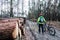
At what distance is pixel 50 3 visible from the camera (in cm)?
6650

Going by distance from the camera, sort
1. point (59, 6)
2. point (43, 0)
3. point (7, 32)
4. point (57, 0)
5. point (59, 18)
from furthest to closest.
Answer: point (43, 0), point (57, 0), point (59, 6), point (59, 18), point (7, 32)

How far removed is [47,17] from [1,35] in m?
56.0

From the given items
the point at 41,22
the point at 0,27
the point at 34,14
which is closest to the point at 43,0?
the point at 34,14

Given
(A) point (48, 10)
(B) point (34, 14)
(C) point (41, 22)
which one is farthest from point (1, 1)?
(C) point (41, 22)

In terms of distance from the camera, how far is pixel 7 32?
456 cm

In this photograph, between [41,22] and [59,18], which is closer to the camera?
[41,22]

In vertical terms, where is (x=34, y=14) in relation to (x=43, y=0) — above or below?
below

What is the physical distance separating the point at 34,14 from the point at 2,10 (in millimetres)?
9734

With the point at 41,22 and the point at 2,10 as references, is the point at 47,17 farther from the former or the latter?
the point at 41,22

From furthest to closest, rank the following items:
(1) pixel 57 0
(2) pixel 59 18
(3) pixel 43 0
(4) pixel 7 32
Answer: (3) pixel 43 0
(1) pixel 57 0
(2) pixel 59 18
(4) pixel 7 32

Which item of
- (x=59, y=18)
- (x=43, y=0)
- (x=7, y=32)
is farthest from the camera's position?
(x=43, y=0)

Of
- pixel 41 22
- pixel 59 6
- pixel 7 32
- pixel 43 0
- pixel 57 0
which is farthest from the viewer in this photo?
pixel 43 0

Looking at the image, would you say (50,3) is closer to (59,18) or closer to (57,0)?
(57,0)

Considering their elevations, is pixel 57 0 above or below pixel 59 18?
above
